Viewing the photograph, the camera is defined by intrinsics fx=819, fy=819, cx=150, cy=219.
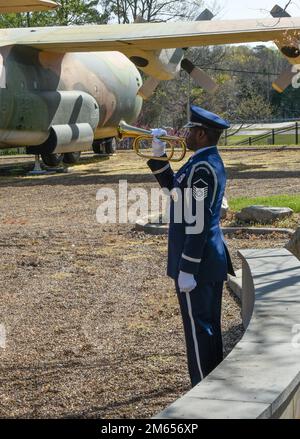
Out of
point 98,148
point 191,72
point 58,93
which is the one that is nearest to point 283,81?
point 191,72

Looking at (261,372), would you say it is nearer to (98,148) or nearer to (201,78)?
(201,78)

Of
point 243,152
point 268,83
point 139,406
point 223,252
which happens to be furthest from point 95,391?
point 268,83

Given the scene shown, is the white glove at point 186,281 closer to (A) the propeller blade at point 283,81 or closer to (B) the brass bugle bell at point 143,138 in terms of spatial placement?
(B) the brass bugle bell at point 143,138

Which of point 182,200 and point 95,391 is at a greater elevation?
point 182,200

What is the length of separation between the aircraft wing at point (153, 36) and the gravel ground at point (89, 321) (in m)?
8.50

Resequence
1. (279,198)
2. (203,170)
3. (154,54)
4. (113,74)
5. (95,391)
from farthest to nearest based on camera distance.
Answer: (113,74) < (154,54) < (279,198) < (95,391) < (203,170)

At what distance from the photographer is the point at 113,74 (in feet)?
88.2

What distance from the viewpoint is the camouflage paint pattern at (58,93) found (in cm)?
2106

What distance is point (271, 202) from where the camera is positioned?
15211 millimetres

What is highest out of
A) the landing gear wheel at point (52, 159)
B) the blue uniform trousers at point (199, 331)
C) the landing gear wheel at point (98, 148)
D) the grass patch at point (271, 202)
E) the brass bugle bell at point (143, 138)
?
the brass bugle bell at point (143, 138)

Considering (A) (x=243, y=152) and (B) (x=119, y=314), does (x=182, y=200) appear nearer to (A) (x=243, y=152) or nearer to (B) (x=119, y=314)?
(B) (x=119, y=314)

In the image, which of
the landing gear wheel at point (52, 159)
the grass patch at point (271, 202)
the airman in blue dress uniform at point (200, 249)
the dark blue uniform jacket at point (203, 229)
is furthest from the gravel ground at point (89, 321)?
the landing gear wheel at point (52, 159)

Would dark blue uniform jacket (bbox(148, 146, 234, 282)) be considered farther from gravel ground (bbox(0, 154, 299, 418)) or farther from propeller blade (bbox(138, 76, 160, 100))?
propeller blade (bbox(138, 76, 160, 100))

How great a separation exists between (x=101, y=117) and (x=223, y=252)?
20.8m
